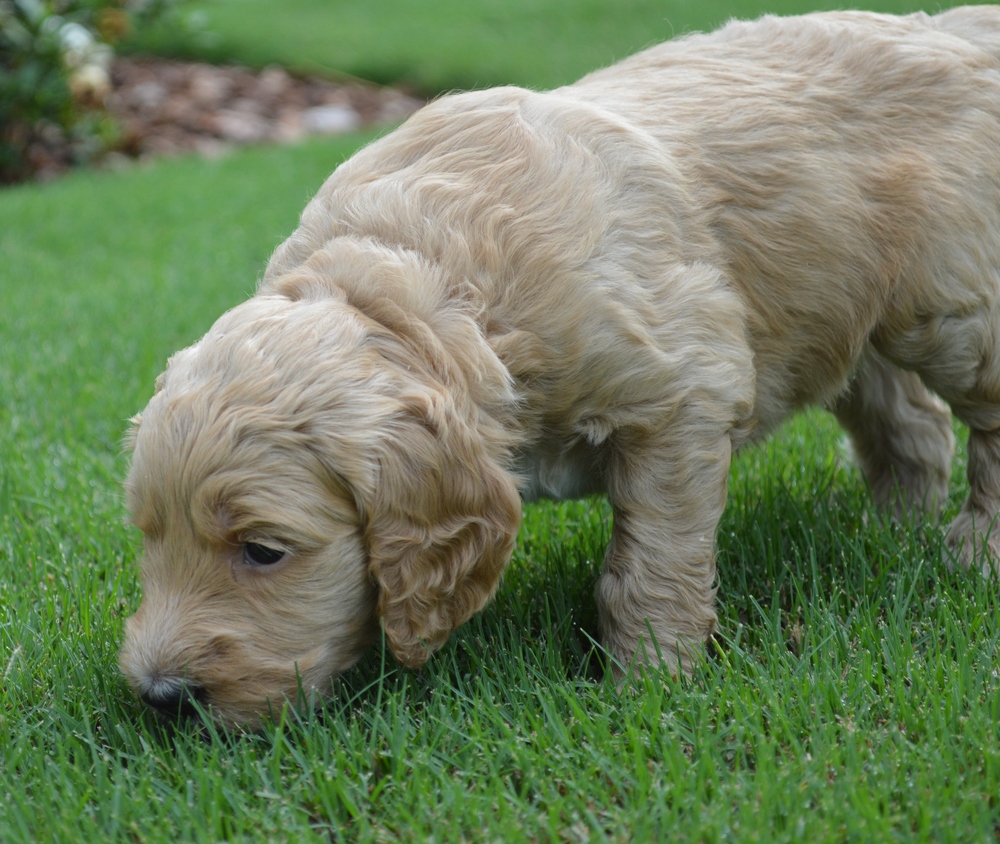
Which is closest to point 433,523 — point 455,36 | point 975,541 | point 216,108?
point 975,541

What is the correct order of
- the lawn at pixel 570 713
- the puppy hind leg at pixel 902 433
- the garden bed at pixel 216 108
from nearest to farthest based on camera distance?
the lawn at pixel 570 713 < the puppy hind leg at pixel 902 433 < the garden bed at pixel 216 108

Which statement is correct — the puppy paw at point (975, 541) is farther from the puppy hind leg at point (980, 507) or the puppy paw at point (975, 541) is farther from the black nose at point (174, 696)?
the black nose at point (174, 696)

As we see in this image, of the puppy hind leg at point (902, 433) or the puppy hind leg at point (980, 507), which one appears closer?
the puppy hind leg at point (980, 507)

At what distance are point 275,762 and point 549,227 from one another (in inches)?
58.4

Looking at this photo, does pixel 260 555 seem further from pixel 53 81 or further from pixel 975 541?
pixel 53 81

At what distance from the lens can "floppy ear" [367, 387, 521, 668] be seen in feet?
8.66

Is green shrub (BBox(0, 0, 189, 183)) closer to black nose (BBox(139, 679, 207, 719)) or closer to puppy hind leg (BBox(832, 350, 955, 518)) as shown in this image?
puppy hind leg (BBox(832, 350, 955, 518))

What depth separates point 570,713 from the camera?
9.64 ft

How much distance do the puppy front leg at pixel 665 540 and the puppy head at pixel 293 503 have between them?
16.3 inches

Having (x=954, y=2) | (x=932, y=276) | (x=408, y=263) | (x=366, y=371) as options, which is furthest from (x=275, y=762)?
(x=954, y=2)

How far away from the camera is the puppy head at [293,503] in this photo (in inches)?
102

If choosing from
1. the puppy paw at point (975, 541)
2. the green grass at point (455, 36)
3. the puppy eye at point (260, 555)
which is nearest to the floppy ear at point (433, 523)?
the puppy eye at point (260, 555)

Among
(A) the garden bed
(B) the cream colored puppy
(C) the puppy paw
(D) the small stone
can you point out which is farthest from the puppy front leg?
(D) the small stone

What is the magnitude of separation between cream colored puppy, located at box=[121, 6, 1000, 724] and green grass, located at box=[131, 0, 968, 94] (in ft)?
32.8
